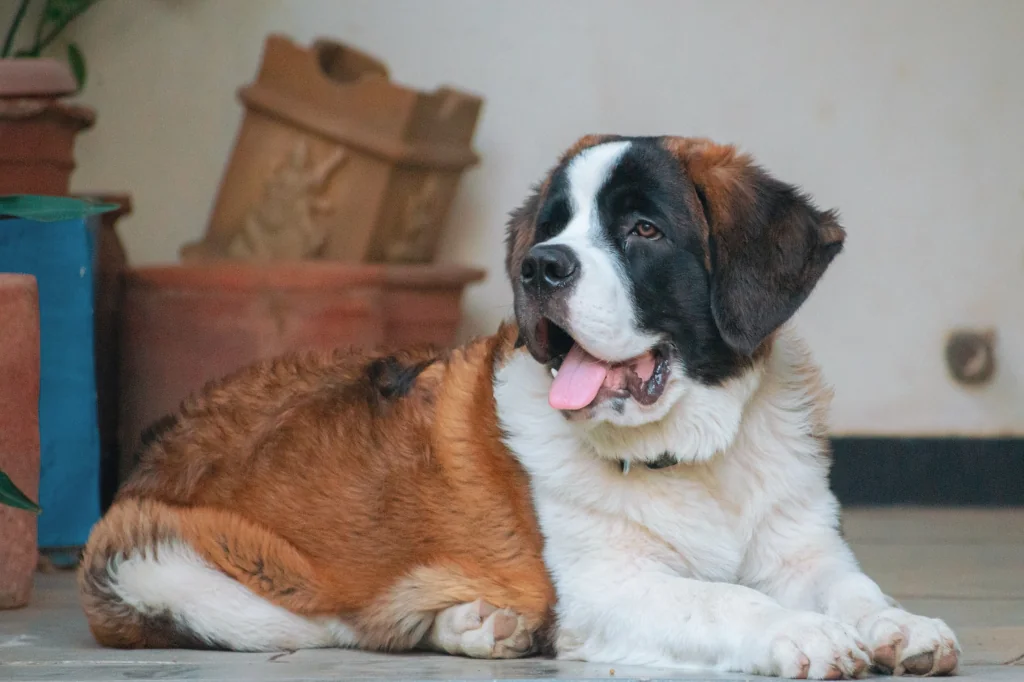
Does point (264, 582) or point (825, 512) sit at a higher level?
point (825, 512)

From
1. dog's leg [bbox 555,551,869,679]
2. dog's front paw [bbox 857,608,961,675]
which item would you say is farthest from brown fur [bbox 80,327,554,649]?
dog's front paw [bbox 857,608,961,675]

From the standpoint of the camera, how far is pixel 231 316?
431 centimetres

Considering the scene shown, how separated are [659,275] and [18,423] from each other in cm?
161

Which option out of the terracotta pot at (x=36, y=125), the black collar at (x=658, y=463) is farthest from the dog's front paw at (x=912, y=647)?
the terracotta pot at (x=36, y=125)

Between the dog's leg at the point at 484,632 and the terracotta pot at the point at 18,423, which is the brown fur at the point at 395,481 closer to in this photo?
the dog's leg at the point at 484,632

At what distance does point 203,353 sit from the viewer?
171 inches

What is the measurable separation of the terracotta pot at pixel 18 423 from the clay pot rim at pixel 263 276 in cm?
105

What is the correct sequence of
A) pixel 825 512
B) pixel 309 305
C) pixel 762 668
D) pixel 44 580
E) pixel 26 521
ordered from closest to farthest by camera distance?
pixel 762 668 → pixel 825 512 → pixel 26 521 → pixel 44 580 → pixel 309 305

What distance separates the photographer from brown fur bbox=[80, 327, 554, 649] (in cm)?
266

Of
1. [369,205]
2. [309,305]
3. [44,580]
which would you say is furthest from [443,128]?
[44,580]

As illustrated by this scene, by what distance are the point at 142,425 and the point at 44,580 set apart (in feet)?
2.85

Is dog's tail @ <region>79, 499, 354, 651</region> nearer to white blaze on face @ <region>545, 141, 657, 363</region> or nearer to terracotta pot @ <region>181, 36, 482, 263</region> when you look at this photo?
white blaze on face @ <region>545, 141, 657, 363</region>

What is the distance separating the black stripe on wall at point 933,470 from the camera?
4793 mm

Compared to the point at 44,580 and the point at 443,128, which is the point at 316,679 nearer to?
the point at 44,580
